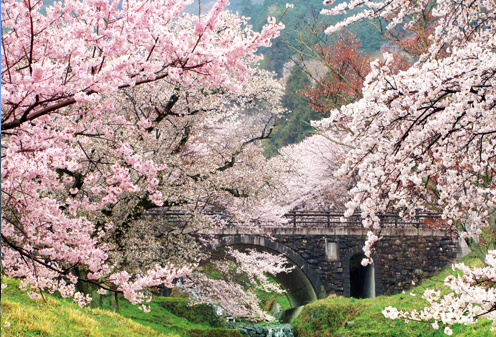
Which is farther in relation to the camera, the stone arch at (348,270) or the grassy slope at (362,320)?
the stone arch at (348,270)

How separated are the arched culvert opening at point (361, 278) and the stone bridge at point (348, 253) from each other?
86 cm

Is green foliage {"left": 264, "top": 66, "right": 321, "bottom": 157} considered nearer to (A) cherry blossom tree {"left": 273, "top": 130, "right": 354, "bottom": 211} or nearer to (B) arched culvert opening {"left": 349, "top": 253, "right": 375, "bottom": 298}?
(A) cherry blossom tree {"left": 273, "top": 130, "right": 354, "bottom": 211}

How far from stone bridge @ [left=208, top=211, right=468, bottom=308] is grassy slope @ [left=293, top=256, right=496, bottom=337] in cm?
359

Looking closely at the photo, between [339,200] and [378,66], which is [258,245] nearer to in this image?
[339,200]

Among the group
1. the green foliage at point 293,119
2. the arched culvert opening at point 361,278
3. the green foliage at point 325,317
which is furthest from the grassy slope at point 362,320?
the green foliage at point 293,119

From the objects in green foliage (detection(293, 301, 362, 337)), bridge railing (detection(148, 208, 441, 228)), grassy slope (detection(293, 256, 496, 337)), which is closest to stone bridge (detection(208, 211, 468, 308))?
bridge railing (detection(148, 208, 441, 228))

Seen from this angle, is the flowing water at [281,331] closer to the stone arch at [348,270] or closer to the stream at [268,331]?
the stream at [268,331]

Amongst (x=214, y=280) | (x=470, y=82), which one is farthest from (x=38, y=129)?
(x=214, y=280)

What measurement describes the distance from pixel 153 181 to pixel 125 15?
1.98 meters

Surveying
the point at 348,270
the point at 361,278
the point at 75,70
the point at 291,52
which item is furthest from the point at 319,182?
the point at 291,52

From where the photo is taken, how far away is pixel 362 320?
1306 centimetres

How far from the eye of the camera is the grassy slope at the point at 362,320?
1108 cm

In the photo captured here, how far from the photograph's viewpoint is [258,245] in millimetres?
19938

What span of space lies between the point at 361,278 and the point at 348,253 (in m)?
4.30
